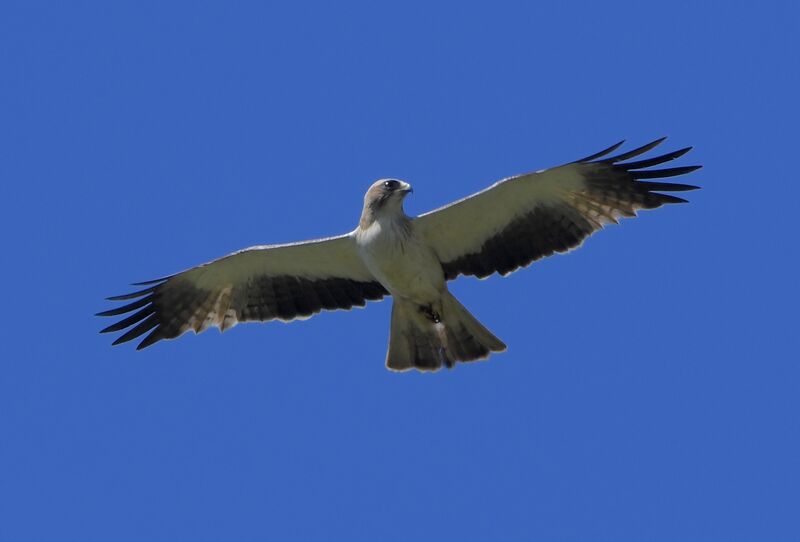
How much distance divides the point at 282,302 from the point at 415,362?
156 cm

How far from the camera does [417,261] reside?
15.9 metres

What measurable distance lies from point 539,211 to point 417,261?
4.42ft

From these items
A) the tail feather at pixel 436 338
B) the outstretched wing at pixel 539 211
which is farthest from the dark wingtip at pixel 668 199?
the tail feather at pixel 436 338

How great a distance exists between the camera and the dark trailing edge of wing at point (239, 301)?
16984 millimetres

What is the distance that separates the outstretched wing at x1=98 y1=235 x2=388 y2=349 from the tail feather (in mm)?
622

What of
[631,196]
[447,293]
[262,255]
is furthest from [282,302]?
[631,196]

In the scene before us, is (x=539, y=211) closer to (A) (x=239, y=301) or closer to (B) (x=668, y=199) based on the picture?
(B) (x=668, y=199)

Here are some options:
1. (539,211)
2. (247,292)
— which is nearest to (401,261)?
(539,211)

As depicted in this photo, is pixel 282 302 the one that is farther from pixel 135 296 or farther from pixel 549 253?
pixel 549 253

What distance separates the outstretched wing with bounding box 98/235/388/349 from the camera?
16.8 meters

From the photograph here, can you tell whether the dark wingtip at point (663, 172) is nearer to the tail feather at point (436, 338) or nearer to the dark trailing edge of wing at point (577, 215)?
the dark trailing edge of wing at point (577, 215)

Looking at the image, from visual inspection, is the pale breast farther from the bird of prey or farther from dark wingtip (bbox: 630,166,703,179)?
dark wingtip (bbox: 630,166,703,179)

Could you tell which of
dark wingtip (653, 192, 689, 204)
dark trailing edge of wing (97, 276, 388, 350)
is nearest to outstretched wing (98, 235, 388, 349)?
dark trailing edge of wing (97, 276, 388, 350)

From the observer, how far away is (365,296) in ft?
55.7
